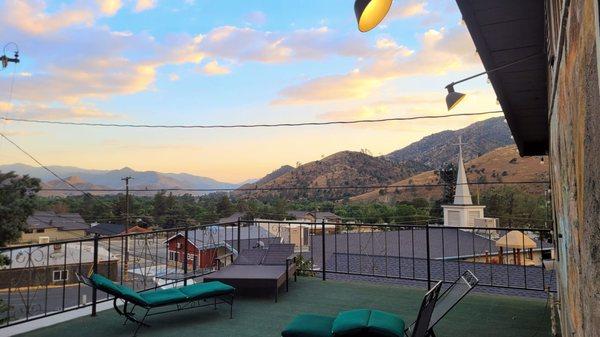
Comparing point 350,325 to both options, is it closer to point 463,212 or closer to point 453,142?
point 463,212

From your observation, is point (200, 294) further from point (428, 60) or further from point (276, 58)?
point (276, 58)

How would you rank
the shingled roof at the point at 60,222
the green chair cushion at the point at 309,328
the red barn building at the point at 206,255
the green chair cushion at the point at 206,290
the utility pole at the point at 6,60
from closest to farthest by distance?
the green chair cushion at the point at 309,328 → the green chair cushion at the point at 206,290 → the red barn building at the point at 206,255 → the utility pole at the point at 6,60 → the shingled roof at the point at 60,222

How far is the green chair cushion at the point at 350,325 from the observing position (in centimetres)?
339

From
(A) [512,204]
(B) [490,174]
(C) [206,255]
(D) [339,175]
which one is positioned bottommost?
(C) [206,255]

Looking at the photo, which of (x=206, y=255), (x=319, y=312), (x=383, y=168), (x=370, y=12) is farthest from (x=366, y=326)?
(x=383, y=168)

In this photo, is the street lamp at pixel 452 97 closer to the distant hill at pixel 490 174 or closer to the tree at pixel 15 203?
the tree at pixel 15 203

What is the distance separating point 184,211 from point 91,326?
121 ft

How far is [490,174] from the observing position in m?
41.1

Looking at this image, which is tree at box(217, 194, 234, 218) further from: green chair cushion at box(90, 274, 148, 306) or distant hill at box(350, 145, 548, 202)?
green chair cushion at box(90, 274, 148, 306)

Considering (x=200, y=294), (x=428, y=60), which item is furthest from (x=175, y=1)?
(x=200, y=294)

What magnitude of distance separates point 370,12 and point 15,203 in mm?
19111

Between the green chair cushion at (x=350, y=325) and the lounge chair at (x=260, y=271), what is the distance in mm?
1832

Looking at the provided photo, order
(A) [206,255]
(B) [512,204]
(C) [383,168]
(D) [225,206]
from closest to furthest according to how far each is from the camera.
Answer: (A) [206,255] < (B) [512,204] < (D) [225,206] < (C) [383,168]

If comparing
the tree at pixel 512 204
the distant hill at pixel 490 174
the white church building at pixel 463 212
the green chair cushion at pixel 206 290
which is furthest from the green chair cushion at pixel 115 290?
→ the distant hill at pixel 490 174
